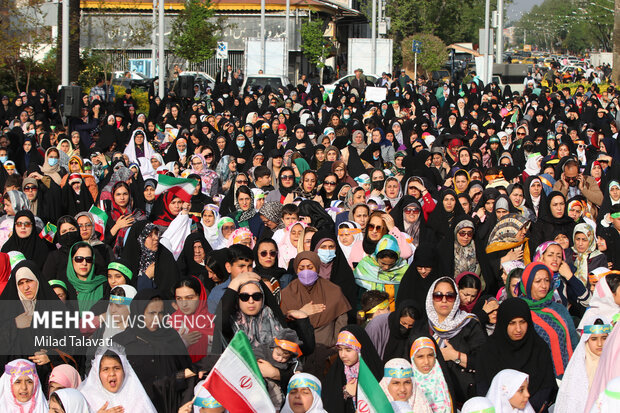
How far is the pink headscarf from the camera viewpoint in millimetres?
5562

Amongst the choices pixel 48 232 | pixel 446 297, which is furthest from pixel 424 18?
pixel 446 297

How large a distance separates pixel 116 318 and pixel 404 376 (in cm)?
194

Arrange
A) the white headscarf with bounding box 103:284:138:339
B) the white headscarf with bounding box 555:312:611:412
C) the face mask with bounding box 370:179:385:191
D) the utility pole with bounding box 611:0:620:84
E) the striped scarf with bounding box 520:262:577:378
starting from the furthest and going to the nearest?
1. the utility pole with bounding box 611:0:620:84
2. the face mask with bounding box 370:179:385:191
3. the striped scarf with bounding box 520:262:577:378
4. the white headscarf with bounding box 103:284:138:339
5. the white headscarf with bounding box 555:312:611:412

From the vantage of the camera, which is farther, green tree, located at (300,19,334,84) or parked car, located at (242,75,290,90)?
green tree, located at (300,19,334,84)

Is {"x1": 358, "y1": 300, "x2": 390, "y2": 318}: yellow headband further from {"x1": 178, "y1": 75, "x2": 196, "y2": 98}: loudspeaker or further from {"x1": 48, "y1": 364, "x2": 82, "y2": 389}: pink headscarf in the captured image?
{"x1": 178, "y1": 75, "x2": 196, "y2": 98}: loudspeaker

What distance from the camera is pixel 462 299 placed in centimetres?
691

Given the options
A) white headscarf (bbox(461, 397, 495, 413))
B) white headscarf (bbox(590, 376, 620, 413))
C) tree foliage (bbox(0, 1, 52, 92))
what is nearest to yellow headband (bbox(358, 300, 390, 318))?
white headscarf (bbox(461, 397, 495, 413))

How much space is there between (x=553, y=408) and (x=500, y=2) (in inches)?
962

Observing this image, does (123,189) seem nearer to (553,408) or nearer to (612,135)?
(553,408)

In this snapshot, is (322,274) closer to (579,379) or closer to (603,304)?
(603,304)

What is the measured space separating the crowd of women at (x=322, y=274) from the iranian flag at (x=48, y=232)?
0.8 inches

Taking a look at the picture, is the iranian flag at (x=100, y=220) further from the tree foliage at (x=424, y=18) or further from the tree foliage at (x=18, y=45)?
the tree foliage at (x=424, y=18)

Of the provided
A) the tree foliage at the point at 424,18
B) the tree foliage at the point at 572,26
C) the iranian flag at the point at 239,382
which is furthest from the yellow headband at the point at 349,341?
the tree foliage at the point at 572,26

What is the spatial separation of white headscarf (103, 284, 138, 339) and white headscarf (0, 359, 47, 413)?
0.67 m
